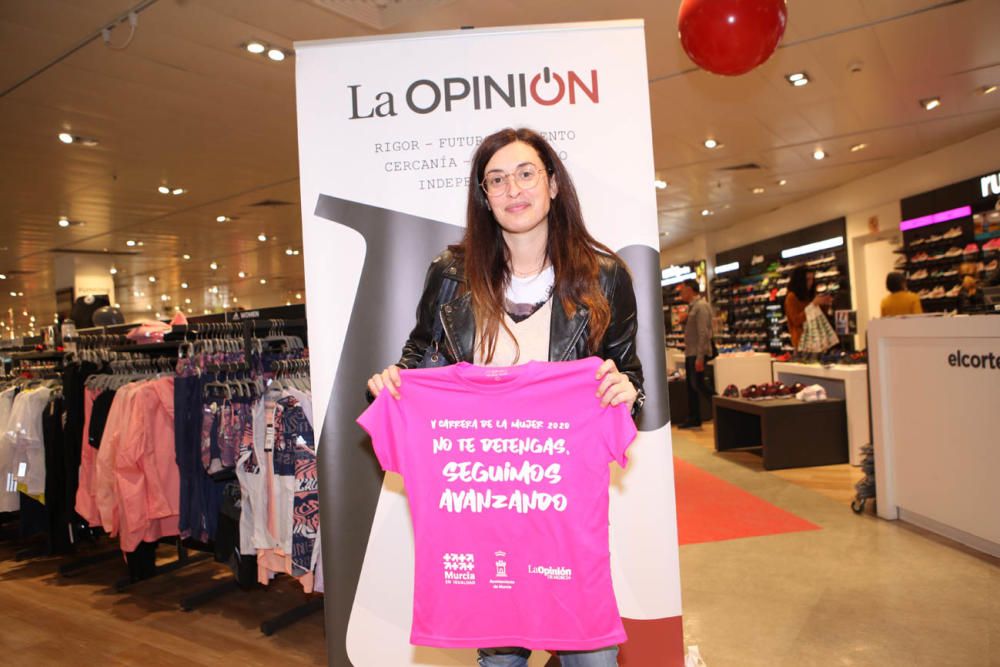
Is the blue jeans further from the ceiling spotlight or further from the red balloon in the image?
the ceiling spotlight

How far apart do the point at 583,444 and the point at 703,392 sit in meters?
7.46

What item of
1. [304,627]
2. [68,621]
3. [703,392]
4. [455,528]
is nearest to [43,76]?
[68,621]

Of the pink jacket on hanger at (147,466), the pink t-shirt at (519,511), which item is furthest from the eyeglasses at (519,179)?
the pink jacket on hanger at (147,466)

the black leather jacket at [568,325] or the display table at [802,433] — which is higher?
the black leather jacket at [568,325]

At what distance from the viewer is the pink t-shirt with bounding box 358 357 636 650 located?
141cm

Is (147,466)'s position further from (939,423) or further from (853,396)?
(853,396)

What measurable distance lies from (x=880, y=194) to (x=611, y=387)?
11.1m

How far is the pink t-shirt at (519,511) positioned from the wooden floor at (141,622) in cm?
190

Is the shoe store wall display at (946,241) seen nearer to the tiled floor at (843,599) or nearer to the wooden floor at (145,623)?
the tiled floor at (843,599)

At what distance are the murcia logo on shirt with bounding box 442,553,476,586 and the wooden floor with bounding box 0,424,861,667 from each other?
1.90m

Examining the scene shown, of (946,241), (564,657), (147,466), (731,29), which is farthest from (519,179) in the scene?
(946,241)

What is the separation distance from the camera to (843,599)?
3068 millimetres

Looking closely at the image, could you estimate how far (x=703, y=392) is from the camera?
8.48m

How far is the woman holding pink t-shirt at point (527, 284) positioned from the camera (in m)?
1.64
